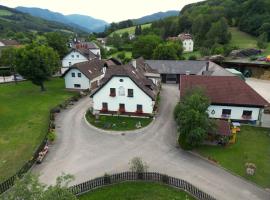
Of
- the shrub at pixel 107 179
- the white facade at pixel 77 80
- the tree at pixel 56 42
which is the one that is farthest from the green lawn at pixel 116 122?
the tree at pixel 56 42

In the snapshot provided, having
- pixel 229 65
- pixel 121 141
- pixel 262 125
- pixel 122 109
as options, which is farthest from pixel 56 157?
pixel 229 65

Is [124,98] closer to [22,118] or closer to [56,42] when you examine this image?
[22,118]

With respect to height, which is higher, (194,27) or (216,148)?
(194,27)

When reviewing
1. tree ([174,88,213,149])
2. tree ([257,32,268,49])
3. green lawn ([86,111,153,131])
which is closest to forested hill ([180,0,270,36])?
tree ([257,32,268,49])

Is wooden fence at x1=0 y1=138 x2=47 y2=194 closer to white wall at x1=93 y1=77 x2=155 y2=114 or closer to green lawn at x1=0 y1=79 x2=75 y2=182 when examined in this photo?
green lawn at x1=0 y1=79 x2=75 y2=182

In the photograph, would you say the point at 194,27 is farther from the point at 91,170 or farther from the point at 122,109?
the point at 91,170

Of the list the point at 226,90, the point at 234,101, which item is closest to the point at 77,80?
the point at 226,90
